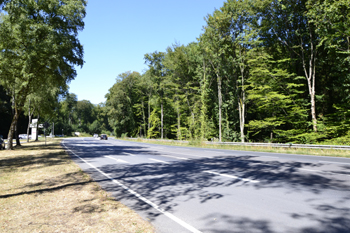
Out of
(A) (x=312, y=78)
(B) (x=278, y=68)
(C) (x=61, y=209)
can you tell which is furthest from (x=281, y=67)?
(C) (x=61, y=209)

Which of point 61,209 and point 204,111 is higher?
point 204,111

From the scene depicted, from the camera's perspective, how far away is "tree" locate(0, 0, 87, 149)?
707 inches

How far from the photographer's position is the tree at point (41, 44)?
59.0 feet

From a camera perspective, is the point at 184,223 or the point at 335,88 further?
the point at 335,88

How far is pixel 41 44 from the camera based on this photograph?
17.8 meters

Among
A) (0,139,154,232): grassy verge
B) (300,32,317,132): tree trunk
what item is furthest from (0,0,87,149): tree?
(300,32,317,132): tree trunk

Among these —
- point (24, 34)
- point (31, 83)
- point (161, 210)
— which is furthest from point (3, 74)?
point (161, 210)

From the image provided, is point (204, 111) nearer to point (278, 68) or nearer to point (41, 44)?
point (278, 68)

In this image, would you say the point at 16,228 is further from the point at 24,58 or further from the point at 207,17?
the point at 207,17

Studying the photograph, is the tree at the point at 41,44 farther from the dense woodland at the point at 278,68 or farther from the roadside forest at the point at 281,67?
the roadside forest at the point at 281,67

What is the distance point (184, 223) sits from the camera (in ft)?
14.1

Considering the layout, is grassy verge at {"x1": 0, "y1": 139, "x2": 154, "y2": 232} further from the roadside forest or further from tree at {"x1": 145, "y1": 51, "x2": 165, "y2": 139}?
tree at {"x1": 145, "y1": 51, "x2": 165, "y2": 139}

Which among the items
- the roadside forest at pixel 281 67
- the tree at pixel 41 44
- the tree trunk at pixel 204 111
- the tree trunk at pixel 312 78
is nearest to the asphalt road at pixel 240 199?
the tree at pixel 41 44

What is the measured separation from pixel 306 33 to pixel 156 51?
98.3 ft
